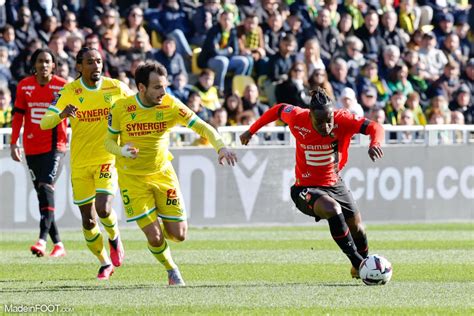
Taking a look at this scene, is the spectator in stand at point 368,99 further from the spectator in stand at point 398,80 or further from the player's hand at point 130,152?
the player's hand at point 130,152

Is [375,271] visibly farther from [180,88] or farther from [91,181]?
[180,88]

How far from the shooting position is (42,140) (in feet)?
51.4

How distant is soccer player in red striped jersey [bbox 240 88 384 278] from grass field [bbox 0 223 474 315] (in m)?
0.45

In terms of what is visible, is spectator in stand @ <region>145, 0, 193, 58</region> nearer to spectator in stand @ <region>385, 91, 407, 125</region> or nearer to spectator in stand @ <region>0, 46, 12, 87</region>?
spectator in stand @ <region>0, 46, 12, 87</region>

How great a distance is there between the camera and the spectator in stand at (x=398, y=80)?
2434 centimetres

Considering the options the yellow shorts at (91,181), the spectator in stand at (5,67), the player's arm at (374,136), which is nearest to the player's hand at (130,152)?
the yellow shorts at (91,181)

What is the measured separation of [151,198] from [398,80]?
12.9 metres

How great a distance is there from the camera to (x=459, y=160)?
21.5 metres

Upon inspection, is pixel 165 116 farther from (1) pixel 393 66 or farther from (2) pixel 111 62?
(1) pixel 393 66

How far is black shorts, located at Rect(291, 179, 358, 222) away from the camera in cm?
1257

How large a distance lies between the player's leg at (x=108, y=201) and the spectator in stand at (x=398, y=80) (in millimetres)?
11828

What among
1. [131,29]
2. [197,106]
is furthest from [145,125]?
[131,29]

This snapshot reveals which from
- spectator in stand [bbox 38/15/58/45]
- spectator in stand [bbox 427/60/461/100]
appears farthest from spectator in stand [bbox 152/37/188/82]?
spectator in stand [bbox 427/60/461/100]

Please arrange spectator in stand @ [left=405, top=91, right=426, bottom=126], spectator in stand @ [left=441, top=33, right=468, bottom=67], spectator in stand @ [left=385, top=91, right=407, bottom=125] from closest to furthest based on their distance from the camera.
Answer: spectator in stand @ [left=385, top=91, right=407, bottom=125], spectator in stand @ [left=405, top=91, right=426, bottom=126], spectator in stand @ [left=441, top=33, right=468, bottom=67]
